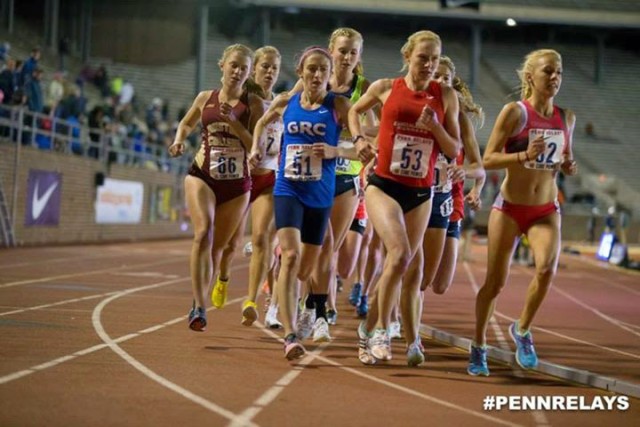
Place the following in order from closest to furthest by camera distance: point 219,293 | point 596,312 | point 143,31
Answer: point 219,293 < point 596,312 < point 143,31

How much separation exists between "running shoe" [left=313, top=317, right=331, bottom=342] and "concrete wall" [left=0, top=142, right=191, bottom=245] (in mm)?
15769

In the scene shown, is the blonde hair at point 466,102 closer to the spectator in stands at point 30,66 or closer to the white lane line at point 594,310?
the white lane line at point 594,310

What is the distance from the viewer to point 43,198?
25.9 m

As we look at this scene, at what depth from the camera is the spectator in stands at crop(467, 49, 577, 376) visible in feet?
26.2

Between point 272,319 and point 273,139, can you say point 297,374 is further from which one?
point 273,139

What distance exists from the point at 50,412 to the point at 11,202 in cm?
1900

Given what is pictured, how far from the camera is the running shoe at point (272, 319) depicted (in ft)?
34.9

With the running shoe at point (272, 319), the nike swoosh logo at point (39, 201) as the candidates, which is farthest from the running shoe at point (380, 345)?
the nike swoosh logo at point (39, 201)

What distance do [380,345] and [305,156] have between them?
63.2 inches

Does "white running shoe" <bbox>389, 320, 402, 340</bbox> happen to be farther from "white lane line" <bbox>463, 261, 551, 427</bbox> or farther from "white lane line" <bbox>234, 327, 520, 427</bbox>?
"white lane line" <bbox>234, 327, 520, 427</bbox>

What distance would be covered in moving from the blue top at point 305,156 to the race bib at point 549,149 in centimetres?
163

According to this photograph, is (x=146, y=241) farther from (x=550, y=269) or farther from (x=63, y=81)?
(x=550, y=269)

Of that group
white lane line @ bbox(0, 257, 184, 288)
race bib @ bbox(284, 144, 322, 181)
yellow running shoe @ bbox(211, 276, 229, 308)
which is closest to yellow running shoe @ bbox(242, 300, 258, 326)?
yellow running shoe @ bbox(211, 276, 229, 308)

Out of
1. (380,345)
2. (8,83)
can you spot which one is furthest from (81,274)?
(380,345)
